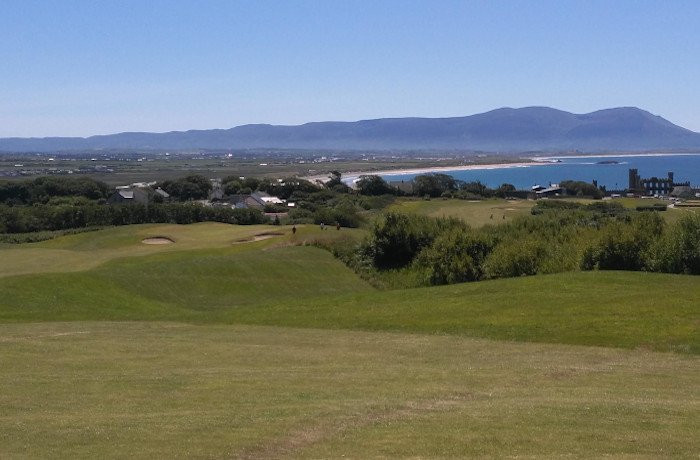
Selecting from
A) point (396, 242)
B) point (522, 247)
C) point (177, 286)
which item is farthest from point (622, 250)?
point (177, 286)

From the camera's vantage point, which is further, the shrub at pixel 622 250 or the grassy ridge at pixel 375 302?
the shrub at pixel 622 250

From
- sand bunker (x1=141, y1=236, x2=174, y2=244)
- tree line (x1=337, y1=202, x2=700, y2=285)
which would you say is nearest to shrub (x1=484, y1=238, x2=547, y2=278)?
tree line (x1=337, y1=202, x2=700, y2=285)

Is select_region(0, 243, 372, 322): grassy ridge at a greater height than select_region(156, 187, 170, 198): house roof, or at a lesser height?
greater

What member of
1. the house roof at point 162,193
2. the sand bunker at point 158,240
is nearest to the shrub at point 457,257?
the sand bunker at point 158,240

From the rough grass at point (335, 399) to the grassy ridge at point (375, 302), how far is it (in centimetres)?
261

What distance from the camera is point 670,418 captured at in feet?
42.2

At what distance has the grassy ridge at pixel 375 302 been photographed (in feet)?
79.8

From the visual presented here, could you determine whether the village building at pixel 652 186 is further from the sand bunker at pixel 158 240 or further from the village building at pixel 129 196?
the sand bunker at pixel 158 240

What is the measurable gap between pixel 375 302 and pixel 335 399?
57.1 ft

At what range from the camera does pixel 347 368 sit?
700 inches

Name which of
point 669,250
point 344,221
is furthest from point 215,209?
point 669,250

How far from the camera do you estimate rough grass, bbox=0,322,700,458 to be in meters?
11.1

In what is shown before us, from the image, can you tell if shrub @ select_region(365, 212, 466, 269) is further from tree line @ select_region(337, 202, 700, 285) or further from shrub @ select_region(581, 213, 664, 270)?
shrub @ select_region(581, 213, 664, 270)

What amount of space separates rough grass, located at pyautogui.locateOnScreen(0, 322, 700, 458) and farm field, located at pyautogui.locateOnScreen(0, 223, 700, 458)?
4cm
